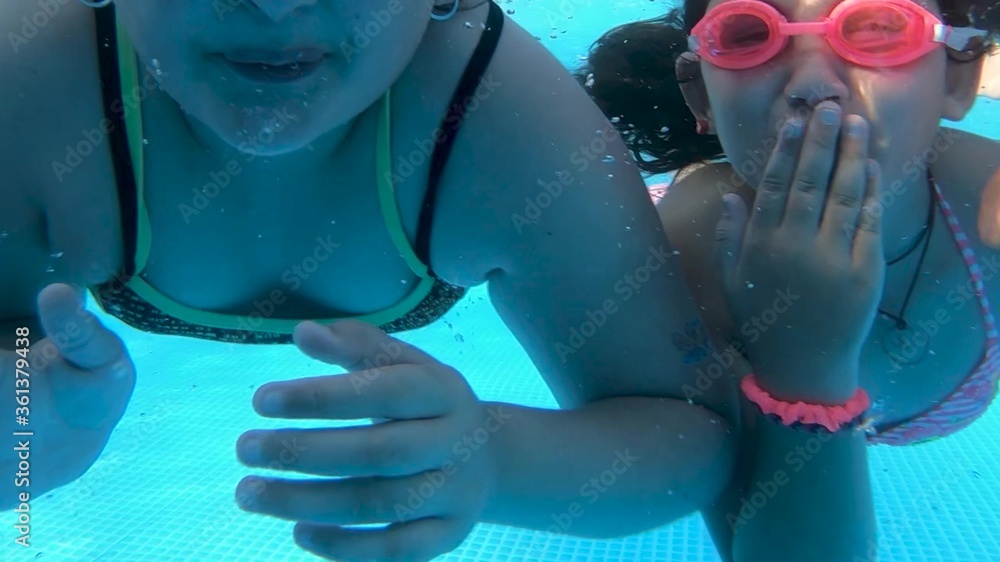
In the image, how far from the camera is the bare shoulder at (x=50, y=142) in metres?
1.19

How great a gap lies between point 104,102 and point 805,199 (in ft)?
4.34

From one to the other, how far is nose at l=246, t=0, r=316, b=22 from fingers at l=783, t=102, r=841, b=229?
1014mm

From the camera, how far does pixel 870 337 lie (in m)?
2.06

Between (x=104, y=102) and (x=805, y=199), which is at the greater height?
(x=104, y=102)

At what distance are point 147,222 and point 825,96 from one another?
140cm

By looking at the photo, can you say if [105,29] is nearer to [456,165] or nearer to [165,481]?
[456,165]

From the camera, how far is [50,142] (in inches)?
47.9

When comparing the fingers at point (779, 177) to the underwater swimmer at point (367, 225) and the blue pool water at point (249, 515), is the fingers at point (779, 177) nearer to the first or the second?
the underwater swimmer at point (367, 225)

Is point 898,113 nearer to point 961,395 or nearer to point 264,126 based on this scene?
point 961,395

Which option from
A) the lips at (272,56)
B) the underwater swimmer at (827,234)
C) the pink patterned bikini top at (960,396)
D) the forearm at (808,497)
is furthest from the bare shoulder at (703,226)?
the lips at (272,56)

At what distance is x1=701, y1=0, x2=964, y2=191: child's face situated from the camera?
1.56 m

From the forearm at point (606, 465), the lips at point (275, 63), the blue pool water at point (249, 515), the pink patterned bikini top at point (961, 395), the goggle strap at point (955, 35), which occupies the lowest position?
the blue pool water at point (249, 515)

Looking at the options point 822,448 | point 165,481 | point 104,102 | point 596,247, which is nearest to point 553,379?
point 596,247

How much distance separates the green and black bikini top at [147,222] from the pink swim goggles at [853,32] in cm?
62
